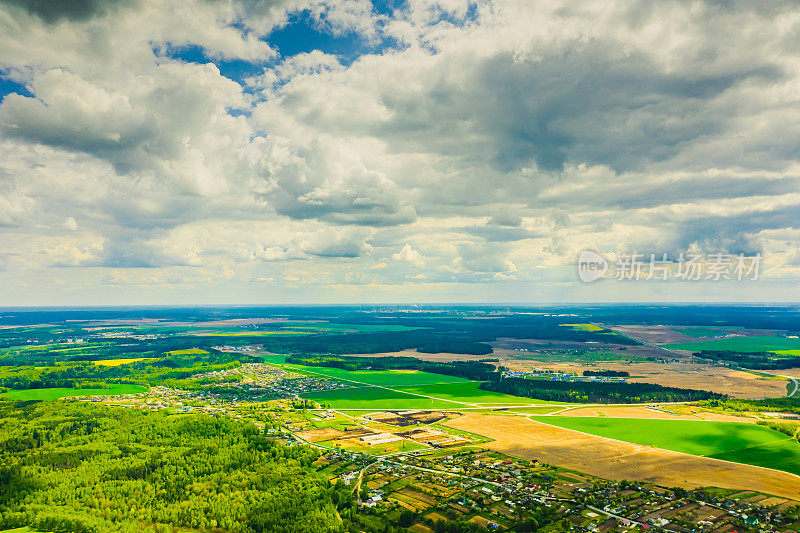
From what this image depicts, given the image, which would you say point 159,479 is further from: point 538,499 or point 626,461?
point 626,461

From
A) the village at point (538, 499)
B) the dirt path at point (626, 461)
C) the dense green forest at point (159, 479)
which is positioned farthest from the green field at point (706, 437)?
the dense green forest at point (159, 479)

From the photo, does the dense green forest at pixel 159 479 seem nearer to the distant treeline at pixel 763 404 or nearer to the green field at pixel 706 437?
the green field at pixel 706 437

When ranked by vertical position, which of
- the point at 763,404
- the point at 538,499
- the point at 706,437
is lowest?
the point at 538,499

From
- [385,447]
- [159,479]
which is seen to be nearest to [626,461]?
[385,447]

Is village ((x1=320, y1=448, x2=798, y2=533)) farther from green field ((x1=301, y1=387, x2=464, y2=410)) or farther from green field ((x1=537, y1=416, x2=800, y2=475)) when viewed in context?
green field ((x1=301, y1=387, x2=464, y2=410))

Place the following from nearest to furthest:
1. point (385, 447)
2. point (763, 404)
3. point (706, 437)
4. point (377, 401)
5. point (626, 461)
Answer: point (626, 461)
point (385, 447)
point (706, 437)
point (763, 404)
point (377, 401)
